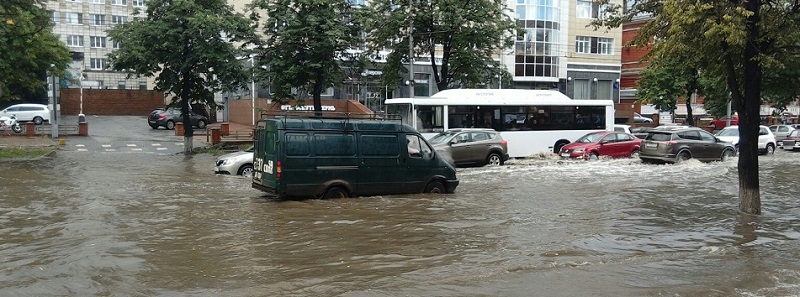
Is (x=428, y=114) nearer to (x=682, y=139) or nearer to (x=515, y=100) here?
(x=515, y=100)

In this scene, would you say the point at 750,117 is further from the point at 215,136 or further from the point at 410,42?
the point at 215,136

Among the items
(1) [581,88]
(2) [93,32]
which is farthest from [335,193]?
(2) [93,32]

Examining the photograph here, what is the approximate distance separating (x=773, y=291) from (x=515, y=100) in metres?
20.5

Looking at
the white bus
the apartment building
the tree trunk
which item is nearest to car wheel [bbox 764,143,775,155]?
the white bus

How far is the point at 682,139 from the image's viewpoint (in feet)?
81.6

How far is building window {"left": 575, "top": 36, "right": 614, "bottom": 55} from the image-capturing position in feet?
185

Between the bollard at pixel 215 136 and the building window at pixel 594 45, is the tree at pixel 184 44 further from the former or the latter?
the building window at pixel 594 45

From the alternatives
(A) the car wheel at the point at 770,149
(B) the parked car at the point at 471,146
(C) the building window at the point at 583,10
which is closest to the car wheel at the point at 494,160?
(B) the parked car at the point at 471,146

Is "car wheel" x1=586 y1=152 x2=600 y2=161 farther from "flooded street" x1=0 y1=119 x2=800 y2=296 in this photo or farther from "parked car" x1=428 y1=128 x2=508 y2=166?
"flooded street" x1=0 y1=119 x2=800 y2=296

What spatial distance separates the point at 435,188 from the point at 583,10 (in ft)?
151

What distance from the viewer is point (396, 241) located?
10234 millimetres

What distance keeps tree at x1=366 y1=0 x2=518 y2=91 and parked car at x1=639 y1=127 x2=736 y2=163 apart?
8.87 meters

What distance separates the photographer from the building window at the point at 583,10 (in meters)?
56.5

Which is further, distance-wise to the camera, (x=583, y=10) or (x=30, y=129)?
(x=583, y=10)
